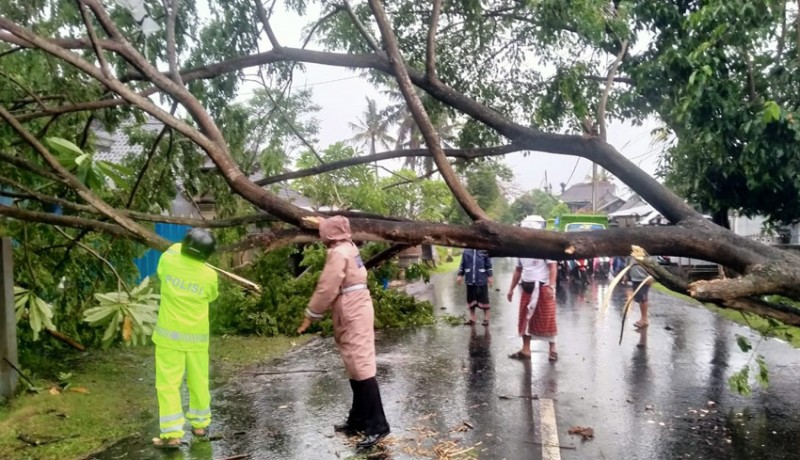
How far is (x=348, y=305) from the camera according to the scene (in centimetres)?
582

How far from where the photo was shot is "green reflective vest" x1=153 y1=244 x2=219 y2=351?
5586 millimetres

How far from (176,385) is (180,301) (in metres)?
0.67

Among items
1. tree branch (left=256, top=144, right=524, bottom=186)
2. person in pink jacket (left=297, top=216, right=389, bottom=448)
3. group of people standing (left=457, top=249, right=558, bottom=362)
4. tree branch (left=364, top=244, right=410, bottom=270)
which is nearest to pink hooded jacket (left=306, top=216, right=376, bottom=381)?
person in pink jacket (left=297, top=216, right=389, bottom=448)

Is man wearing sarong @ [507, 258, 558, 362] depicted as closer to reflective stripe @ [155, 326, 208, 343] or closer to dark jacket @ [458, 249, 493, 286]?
dark jacket @ [458, 249, 493, 286]

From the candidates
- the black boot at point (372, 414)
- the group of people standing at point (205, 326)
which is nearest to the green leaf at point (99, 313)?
the group of people standing at point (205, 326)

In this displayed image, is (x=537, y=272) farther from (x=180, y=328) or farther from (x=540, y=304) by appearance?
(x=180, y=328)

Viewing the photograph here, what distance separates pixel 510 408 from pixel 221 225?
10.8 ft

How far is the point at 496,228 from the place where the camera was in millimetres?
4980

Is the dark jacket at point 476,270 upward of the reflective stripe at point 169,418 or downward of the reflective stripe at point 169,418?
upward

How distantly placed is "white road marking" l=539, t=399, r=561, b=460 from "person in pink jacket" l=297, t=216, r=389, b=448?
1.32m

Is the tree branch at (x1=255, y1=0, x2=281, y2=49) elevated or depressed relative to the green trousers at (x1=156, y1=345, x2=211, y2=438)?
elevated

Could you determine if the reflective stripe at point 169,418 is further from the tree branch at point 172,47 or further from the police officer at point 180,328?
the tree branch at point 172,47

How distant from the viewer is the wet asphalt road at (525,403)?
5.59m

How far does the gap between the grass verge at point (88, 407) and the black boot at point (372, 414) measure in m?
2.07
